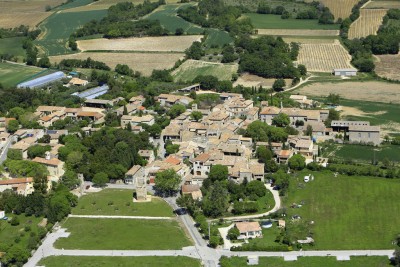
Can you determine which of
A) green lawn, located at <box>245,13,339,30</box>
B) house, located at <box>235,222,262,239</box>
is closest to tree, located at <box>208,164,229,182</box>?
house, located at <box>235,222,262,239</box>

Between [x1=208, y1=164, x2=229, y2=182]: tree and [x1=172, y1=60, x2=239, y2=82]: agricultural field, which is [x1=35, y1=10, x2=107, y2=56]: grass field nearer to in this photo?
[x1=172, y1=60, x2=239, y2=82]: agricultural field

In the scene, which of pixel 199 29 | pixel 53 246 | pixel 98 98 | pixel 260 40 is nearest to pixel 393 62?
pixel 260 40

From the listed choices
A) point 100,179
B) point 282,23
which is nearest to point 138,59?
point 282,23

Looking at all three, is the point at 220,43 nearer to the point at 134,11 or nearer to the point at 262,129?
the point at 134,11

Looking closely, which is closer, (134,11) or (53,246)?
(53,246)

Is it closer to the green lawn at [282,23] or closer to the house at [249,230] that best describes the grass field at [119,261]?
the house at [249,230]

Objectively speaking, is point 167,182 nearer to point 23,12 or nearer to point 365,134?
point 365,134

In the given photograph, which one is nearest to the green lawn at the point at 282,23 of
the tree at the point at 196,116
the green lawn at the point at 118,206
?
the tree at the point at 196,116

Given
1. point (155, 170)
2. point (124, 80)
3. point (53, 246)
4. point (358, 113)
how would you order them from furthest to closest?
point (124, 80)
point (358, 113)
point (155, 170)
point (53, 246)
